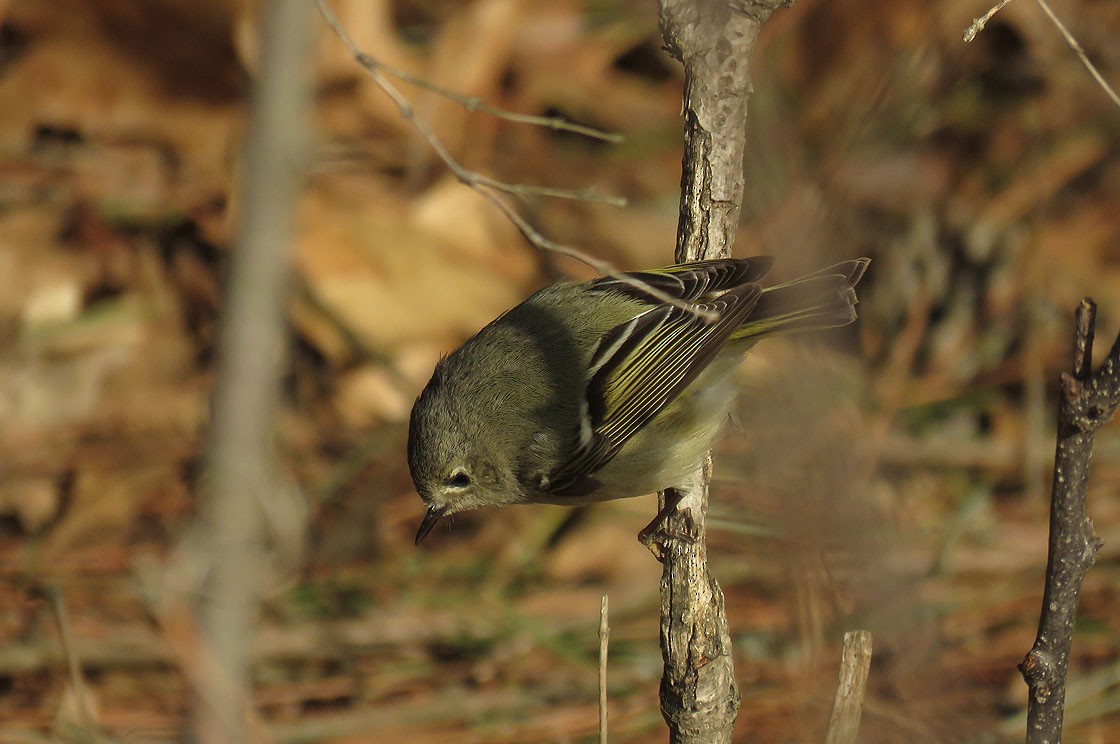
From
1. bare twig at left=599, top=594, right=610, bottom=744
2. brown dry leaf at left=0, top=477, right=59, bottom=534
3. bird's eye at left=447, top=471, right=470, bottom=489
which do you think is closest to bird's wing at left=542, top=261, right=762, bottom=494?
bird's eye at left=447, top=471, right=470, bottom=489

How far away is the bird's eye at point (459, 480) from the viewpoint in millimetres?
2736

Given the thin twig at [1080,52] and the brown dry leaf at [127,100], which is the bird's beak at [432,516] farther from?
the brown dry leaf at [127,100]

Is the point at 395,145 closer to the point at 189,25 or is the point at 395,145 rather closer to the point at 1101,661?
the point at 189,25

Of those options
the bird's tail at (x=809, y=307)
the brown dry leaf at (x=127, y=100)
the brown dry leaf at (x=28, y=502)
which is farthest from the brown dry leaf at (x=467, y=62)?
the bird's tail at (x=809, y=307)

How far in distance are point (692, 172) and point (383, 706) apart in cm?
185

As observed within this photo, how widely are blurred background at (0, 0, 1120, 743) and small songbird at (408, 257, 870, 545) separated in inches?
11.0

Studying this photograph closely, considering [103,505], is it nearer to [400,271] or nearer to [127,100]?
[400,271]

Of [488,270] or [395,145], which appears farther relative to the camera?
[395,145]

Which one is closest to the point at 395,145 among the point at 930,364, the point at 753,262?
the point at 930,364

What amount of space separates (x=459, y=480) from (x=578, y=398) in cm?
34

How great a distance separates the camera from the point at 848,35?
5207 mm

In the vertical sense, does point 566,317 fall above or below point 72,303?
below

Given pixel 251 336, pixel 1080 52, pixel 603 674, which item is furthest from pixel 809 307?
pixel 251 336

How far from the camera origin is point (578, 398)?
2842 millimetres
